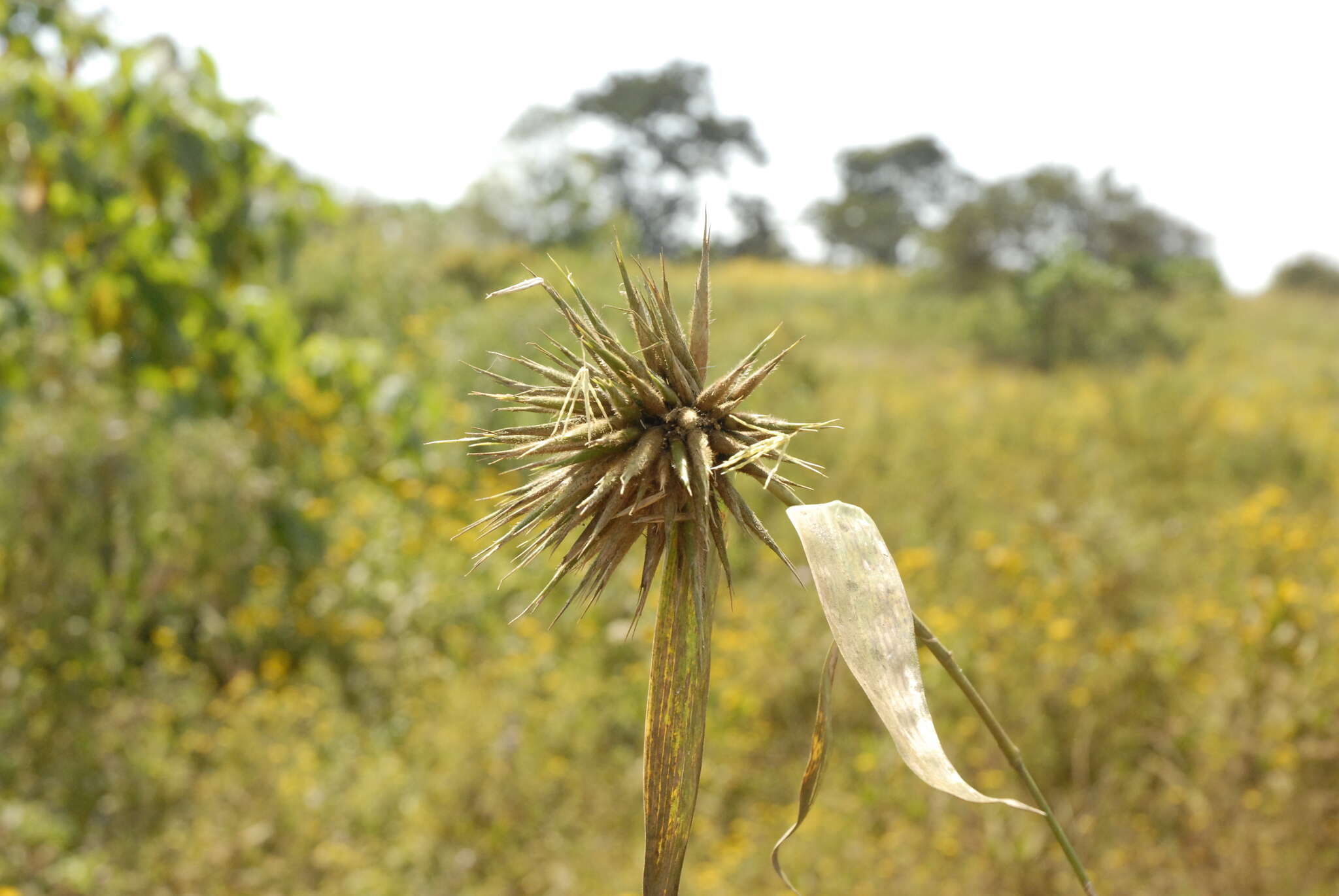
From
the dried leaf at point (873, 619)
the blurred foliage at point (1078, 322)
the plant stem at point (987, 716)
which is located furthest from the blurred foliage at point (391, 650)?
the blurred foliage at point (1078, 322)

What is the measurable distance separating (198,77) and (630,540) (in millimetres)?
2209

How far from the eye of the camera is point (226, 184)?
236 cm

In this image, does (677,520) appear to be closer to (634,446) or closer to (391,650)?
(634,446)

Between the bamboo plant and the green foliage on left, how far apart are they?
6.23ft

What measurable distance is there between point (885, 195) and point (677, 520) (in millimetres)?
35241

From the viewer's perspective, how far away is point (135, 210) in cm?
236

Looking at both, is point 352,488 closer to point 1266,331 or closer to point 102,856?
point 102,856

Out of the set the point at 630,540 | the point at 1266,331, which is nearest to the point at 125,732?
the point at 630,540

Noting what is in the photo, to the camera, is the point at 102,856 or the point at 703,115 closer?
the point at 102,856

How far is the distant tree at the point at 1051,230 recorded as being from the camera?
15.6 metres

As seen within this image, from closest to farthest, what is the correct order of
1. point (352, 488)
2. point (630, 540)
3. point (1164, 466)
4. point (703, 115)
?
point (630, 540), point (352, 488), point (1164, 466), point (703, 115)

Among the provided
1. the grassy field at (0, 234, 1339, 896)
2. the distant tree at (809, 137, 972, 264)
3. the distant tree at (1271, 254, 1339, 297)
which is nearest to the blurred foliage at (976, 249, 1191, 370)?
the grassy field at (0, 234, 1339, 896)

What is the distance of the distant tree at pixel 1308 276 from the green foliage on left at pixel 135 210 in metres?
20.3

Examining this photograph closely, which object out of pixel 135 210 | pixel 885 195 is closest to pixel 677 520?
pixel 135 210
